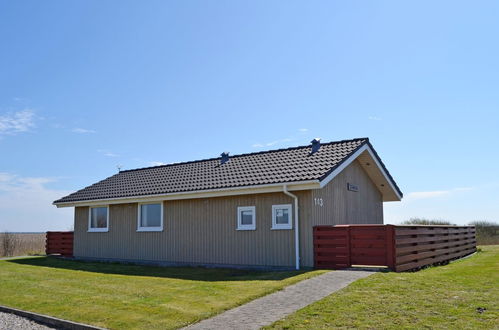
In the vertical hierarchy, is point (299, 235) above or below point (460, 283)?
above

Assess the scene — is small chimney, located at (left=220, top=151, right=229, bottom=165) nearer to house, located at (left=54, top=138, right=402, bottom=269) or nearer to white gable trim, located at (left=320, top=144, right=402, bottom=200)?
house, located at (left=54, top=138, right=402, bottom=269)

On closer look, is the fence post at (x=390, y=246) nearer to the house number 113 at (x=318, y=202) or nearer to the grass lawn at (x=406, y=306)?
the grass lawn at (x=406, y=306)

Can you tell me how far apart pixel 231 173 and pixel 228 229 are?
2388mm

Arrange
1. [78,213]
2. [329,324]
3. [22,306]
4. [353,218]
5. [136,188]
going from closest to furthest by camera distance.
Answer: [329,324]
[22,306]
[353,218]
[136,188]
[78,213]

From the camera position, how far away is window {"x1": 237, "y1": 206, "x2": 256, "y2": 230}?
50.0ft

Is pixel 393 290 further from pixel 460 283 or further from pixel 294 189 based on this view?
pixel 294 189

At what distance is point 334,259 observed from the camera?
44.1 ft

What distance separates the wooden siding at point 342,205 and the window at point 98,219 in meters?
9.90

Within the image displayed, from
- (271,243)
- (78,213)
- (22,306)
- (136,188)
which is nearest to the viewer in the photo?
(22,306)

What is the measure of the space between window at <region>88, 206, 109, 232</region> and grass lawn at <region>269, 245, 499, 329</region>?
1315 cm

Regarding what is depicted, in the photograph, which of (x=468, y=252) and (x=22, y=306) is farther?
(x=468, y=252)

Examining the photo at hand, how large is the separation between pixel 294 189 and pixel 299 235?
144cm

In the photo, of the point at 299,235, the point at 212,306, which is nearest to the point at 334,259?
the point at 299,235

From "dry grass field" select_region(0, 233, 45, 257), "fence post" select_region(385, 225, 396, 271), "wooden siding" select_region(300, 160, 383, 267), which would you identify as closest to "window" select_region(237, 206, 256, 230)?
"wooden siding" select_region(300, 160, 383, 267)
